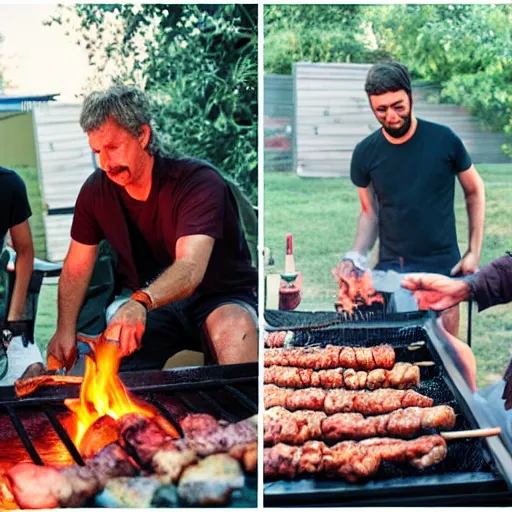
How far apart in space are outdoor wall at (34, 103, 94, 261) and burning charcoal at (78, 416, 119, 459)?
940 millimetres

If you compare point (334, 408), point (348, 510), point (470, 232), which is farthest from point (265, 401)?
point (470, 232)

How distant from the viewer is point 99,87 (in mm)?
4719

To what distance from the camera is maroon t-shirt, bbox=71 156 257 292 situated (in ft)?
15.8

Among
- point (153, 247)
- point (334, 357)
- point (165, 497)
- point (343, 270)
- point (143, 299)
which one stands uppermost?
point (153, 247)

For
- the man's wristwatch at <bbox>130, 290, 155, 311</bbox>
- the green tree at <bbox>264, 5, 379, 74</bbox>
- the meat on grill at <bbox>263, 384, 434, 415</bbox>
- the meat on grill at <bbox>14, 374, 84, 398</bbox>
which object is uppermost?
the green tree at <bbox>264, 5, 379, 74</bbox>

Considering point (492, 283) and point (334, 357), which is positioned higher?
point (492, 283)

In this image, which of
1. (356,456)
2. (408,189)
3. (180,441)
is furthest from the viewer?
(408,189)

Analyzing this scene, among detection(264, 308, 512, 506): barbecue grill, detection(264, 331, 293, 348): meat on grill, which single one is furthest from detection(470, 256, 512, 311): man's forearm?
detection(264, 331, 293, 348): meat on grill

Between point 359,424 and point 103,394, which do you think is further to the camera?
point 103,394

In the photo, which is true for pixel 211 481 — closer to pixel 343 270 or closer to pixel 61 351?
pixel 61 351

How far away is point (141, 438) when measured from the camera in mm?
4629

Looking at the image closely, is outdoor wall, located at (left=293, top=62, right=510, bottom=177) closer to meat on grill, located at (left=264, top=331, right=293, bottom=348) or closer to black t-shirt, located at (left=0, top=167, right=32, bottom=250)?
meat on grill, located at (left=264, top=331, right=293, bottom=348)

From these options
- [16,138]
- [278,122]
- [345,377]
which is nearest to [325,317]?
[345,377]

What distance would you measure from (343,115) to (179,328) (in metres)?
1.46
